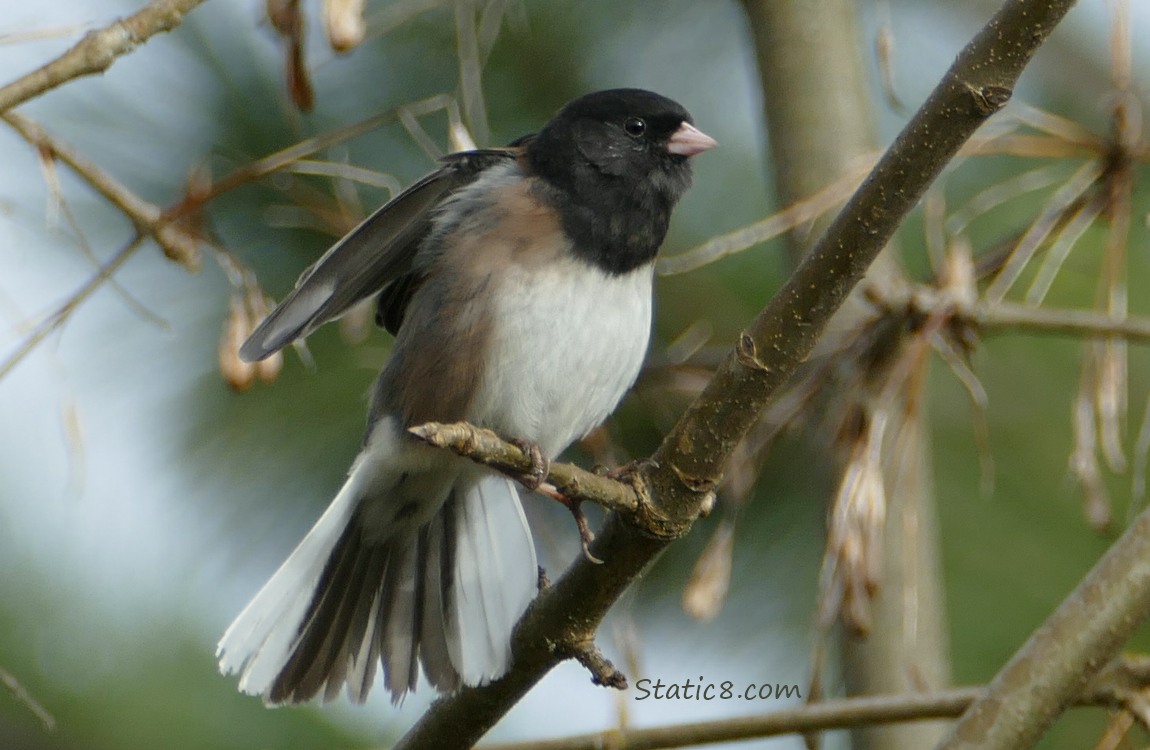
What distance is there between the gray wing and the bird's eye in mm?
225

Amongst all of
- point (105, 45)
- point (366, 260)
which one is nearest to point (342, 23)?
point (105, 45)

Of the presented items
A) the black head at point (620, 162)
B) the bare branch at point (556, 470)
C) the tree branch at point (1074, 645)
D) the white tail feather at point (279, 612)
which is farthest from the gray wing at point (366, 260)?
the tree branch at point (1074, 645)

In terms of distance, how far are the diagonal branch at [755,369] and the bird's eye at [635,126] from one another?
3.48 feet

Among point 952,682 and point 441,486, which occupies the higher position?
point 441,486

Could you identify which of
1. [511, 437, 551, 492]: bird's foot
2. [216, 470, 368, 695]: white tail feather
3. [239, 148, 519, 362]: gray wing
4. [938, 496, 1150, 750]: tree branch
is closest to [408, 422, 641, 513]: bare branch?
[511, 437, 551, 492]: bird's foot

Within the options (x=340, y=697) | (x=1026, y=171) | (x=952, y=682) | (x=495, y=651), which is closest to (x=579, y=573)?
(x=495, y=651)

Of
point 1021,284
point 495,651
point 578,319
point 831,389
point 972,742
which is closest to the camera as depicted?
point 972,742

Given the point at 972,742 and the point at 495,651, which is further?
the point at 495,651

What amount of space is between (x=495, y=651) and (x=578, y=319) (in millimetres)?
585

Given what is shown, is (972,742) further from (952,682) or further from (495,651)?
(952,682)

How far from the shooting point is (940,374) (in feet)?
9.58

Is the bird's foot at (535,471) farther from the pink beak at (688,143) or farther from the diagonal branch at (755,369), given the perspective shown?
the pink beak at (688,143)

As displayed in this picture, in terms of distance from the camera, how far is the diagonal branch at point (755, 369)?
4.54ft

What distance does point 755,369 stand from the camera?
4.92 ft
